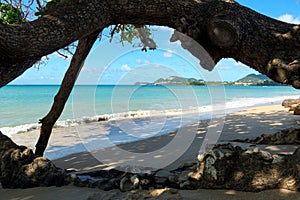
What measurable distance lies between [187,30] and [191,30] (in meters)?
0.05

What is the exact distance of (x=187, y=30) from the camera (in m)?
2.91

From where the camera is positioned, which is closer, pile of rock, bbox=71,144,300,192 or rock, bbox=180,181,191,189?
pile of rock, bbox=71,144,300,192

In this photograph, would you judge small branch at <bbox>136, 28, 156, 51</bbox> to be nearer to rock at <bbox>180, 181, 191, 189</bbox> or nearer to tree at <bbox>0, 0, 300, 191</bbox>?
tree at <bbox>0, 0, 300, 191</bbox>

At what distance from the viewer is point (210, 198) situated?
250 cm

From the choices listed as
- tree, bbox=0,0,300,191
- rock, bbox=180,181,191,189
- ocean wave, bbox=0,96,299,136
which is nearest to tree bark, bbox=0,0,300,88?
tree, bbox=0,0,300,191

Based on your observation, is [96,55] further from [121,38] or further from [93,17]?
[121,38]

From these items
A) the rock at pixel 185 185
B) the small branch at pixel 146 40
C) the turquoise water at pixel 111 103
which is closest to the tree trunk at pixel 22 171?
the rock at pixel 185 185

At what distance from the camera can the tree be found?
8.47 feet

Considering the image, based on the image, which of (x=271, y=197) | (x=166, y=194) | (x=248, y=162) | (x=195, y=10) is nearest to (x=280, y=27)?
(x=195, y=10)

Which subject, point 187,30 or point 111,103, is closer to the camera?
point 187,30

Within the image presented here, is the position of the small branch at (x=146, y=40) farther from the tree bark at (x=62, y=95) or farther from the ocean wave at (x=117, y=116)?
the ocean wave at (x=117, y=116)

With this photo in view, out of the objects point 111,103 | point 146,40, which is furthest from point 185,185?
point 111,103

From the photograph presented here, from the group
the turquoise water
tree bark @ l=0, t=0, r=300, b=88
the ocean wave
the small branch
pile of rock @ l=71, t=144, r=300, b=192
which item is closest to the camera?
pile of rock @ l=71, t=144, r=300, b=192

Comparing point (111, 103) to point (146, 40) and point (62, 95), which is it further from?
point (62, 95)
